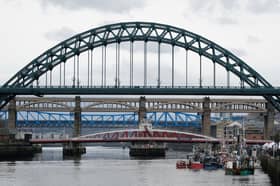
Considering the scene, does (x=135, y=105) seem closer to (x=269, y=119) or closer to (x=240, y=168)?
(x=269, y=119)

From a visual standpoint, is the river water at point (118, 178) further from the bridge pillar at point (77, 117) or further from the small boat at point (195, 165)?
the bridge pillar at point (77, 117)

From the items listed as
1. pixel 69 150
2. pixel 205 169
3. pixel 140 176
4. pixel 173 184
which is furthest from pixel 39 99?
pixel 173 184

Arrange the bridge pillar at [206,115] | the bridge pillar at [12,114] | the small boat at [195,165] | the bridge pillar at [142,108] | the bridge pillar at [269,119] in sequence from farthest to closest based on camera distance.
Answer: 1. the bridge pillar at [12,114]
2. the bridge pillar at [142,108]
3. the bridge pillar at [206,115]
4. the bridge pillar at [269,119]
5. the small boat at [195,165]

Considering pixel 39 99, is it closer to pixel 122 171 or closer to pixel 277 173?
pixel 122 171

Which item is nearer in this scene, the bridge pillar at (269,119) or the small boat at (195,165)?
the small boat at (195,165)

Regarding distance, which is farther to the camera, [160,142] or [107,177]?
[160,142]

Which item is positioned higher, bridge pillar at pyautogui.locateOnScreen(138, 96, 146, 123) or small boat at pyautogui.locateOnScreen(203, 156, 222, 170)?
bridge pillar at pyautogui.locateOnScreen(138, 96, 146, 123)

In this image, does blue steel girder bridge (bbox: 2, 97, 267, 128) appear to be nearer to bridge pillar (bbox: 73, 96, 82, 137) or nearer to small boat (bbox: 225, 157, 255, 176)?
bridge pillar (bbox: 73, 96, 82, 137)

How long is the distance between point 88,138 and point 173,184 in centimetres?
8004

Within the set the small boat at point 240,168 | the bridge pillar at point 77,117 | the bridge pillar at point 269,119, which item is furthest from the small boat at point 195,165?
the bridge pillar at point 77,117

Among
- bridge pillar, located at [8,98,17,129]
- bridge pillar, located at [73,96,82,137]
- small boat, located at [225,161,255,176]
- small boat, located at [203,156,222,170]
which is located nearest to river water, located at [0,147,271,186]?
small boat, located at [225,161,255,176]

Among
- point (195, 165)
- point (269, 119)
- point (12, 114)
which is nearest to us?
point (195, 165)

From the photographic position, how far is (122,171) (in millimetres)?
91375

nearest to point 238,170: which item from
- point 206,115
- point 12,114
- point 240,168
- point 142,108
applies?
point 240,168
